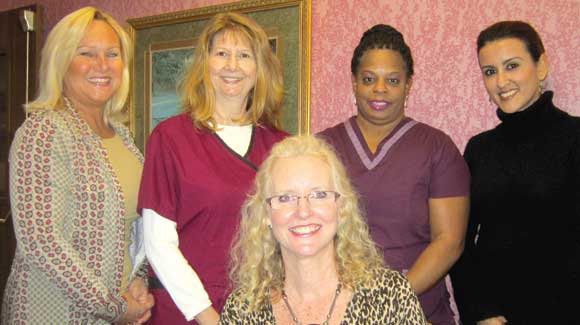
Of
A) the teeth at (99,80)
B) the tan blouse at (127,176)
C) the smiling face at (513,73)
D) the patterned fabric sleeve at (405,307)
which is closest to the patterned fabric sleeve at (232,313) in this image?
the patterned fabric sleeve at (405,307)

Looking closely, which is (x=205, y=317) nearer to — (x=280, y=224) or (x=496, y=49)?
(x=280, y=224)

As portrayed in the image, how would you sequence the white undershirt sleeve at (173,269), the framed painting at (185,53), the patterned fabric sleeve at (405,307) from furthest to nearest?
1. the framed painting at (185,53)
2. the white undershirt sleeve at (173,269)
3. the patterned fabric sleeve at (405,307)

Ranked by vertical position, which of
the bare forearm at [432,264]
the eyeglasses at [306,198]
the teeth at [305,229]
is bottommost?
the bare forearm at [432,264]

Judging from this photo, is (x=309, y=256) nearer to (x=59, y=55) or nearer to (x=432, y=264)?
(x=432, y=264)

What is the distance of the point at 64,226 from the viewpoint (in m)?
1.70

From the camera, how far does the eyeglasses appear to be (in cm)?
145

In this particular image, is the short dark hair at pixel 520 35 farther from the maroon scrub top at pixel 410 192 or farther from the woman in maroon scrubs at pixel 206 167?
the woman in maroon scrubs at pixel 206 167

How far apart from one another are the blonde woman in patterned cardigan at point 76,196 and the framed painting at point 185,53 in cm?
94

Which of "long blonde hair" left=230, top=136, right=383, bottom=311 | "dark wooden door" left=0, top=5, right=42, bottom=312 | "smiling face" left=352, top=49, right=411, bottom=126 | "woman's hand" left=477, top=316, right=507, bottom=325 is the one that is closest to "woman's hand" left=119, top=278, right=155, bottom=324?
"long blonde hair" left=230, top=136, right=383, bottom=311

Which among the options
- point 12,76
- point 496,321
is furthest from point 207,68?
point 12,76

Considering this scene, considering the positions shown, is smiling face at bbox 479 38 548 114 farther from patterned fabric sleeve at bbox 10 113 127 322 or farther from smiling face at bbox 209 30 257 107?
patterned fabric sleeve at bbox 10 113 127 322

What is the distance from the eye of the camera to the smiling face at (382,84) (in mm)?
1862

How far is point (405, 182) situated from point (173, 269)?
73 cm

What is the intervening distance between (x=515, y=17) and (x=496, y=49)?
518 millimetres
